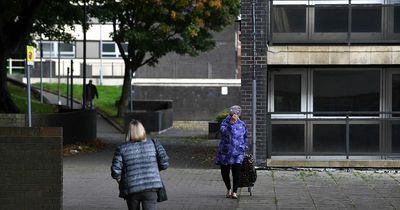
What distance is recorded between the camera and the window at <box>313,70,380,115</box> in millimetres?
16766

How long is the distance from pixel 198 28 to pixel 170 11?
213 cm

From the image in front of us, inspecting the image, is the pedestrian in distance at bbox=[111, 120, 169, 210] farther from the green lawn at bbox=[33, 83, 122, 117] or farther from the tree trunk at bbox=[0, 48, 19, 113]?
the green lawn at bbox=[33, 83, 122, 117]

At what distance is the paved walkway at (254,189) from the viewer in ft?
37.1

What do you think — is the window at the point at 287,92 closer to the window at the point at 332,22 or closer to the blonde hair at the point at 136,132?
the window at the point at 332,22

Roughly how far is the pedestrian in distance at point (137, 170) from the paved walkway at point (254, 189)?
3.20 meters

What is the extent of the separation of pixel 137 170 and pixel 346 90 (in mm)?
9972

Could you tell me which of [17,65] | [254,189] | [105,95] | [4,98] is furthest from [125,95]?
[254,189]

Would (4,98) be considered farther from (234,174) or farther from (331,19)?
(234,174)

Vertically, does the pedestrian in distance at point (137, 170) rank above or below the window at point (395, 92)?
below

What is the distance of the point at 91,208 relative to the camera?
35.9ft

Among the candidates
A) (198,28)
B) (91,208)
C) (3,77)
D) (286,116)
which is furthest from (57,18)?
(91,208)

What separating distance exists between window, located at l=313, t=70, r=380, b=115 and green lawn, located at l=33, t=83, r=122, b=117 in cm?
2237

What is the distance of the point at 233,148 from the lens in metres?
12.0

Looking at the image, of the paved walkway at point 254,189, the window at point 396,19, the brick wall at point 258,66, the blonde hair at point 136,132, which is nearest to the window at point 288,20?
the brick wall at point 258,66
